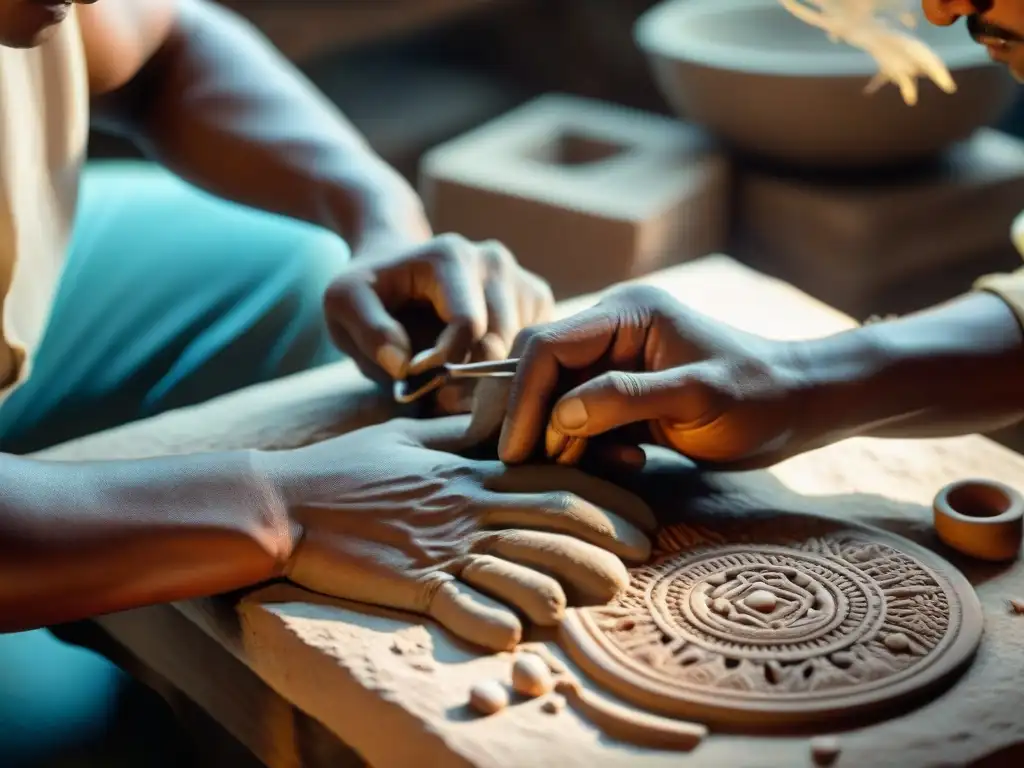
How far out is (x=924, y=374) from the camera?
1.22 meters

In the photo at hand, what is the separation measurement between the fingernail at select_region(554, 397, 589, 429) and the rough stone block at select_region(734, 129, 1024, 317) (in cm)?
137

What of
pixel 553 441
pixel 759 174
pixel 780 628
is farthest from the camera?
pixel 759 174

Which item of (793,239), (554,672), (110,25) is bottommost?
(793,239)

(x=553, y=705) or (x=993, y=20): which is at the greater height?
(x=993, y=20)

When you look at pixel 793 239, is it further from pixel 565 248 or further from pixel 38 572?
pixel 38 572

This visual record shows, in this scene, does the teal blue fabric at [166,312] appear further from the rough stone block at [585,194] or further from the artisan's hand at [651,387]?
the rough stone block at [585,194]

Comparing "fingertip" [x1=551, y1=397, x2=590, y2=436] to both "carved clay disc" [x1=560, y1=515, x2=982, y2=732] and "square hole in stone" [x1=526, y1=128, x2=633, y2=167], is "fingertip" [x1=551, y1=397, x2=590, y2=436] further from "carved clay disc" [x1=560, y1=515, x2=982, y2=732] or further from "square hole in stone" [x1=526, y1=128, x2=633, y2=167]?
"square hole in stone" [x1=526, y1=128, x2=633, y2=167]

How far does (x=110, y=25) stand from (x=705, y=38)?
133 centimetres

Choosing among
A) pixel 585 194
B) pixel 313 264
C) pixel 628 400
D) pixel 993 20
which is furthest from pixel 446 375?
pixel 585 194

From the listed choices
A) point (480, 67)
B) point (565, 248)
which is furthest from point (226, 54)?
point (480, 67)

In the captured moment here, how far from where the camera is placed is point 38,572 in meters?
1.02

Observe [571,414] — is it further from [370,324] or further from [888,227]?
[888,227]

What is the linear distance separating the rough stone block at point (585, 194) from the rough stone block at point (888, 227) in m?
0.10

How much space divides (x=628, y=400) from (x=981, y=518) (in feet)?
1.10
